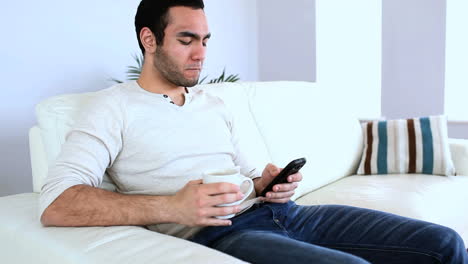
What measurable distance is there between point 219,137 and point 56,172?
487 millimetres

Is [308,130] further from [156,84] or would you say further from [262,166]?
[156,84]

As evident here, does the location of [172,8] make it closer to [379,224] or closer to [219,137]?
[219,137]

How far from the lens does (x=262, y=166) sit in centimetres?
173

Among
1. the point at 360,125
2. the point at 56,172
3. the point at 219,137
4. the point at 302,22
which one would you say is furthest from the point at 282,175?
the point at 302,22

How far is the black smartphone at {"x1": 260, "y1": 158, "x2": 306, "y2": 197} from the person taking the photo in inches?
45.2

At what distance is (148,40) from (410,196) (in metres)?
1.16

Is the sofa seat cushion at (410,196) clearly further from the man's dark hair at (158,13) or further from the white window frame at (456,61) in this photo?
the white window frame at (456,61)

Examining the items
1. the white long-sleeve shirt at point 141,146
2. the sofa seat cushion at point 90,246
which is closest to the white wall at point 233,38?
the white long-sleeve shirt at point 141,146

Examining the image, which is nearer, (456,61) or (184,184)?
(184,184)

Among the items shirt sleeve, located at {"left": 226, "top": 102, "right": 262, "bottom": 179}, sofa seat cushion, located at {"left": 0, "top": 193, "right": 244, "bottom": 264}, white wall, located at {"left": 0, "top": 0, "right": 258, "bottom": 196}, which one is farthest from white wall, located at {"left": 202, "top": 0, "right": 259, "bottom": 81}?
sofa seat cushion, located at {"left": 0, "top": 193, "right": 244, "bottom": 264}

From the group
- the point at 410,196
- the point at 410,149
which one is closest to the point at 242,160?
the point at 410,196

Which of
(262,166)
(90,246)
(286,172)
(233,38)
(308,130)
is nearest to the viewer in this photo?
(90,246)

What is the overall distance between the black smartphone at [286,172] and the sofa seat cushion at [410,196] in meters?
0.60

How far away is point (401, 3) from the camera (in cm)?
362
